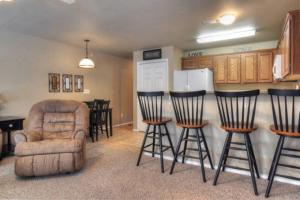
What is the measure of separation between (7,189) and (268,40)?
18.6ft

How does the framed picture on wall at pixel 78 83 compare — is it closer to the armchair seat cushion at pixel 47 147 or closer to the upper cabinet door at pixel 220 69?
the armchair seat cushion at pixel 47 147

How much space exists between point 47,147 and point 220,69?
4.35 m

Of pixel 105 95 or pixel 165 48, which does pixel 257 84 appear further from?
pixel 105 95

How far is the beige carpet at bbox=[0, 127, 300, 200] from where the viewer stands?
2105mm

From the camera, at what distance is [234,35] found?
406 centimetres

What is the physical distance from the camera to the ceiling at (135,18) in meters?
2.78

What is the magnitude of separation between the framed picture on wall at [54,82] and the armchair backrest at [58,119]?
5.41 ft

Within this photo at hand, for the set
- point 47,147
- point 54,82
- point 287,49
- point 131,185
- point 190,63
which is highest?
point 190,63

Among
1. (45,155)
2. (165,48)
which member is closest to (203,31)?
(165,48)

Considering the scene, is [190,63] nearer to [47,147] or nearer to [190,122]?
[190,122]

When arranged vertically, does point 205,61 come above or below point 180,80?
above

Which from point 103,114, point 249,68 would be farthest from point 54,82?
point 249,68

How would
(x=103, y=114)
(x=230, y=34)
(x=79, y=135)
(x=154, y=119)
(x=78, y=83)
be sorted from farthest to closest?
(x=78, y=83) < (x=103, y=114) < (x=230, y=34) < (x=154, y=119) < (x=79, y=135)

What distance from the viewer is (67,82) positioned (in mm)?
4977
